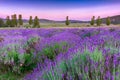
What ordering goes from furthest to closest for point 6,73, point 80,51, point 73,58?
1. point 6,73
2. point 80,51
3. point 73,58

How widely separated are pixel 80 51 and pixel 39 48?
250cm

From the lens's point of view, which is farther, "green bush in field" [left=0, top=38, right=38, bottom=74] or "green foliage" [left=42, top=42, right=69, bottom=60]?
"green foliage" [left=42, top=42, right=69, bottom=60]

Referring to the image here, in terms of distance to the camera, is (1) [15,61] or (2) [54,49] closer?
(1) [15,61]

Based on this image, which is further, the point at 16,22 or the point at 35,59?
the point at 16,22

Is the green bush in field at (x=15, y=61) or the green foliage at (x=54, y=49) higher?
the green foliage at (x=54, y=49)

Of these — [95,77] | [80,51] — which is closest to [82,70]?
[95,77]

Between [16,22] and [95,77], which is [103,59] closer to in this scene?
[95,77]

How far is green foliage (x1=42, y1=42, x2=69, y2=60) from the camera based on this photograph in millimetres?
5609

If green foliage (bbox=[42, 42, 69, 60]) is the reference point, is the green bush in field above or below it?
below

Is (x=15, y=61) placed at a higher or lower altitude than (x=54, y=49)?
lower

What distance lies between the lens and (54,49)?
574 cm

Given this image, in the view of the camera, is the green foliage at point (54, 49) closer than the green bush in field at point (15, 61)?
No

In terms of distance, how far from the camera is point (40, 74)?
2.96 meters

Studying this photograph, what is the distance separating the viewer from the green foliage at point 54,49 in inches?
221
